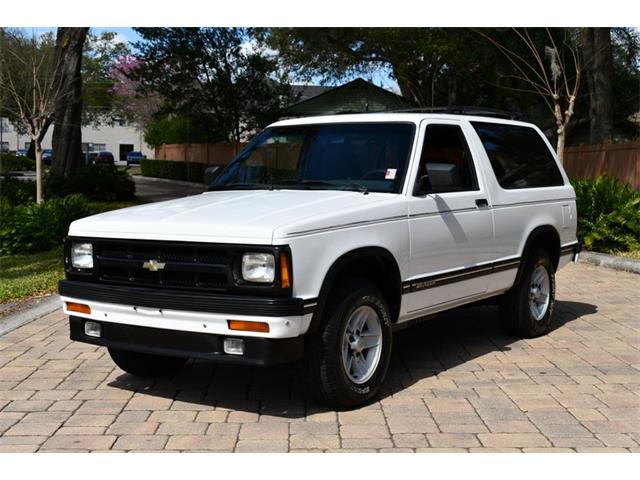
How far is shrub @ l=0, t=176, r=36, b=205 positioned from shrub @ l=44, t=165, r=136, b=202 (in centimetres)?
57

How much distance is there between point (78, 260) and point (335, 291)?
182 cm

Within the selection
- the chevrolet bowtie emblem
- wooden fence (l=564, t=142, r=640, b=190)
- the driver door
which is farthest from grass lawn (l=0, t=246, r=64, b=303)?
wooden fence (l=564, t=142, r=640, b=190)

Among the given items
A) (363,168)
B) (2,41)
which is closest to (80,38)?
(2,41)

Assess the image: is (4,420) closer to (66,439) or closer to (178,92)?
(66,439)

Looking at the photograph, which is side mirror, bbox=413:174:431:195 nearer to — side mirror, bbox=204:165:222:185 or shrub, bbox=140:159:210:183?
side mirror, bbox=204:165:222:185

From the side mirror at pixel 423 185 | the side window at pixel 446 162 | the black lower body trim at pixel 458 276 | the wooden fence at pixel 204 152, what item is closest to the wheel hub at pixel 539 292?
the black lower body trim at pixel 458 276

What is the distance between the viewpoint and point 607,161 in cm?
1759

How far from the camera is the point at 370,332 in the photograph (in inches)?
224

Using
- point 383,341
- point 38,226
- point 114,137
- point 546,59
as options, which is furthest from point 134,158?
point 383,341

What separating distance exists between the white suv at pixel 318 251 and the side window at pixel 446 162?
2 centimetres

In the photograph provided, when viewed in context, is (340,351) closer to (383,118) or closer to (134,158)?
(383,118)

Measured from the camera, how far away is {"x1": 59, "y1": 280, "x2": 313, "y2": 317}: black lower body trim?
4.83 m

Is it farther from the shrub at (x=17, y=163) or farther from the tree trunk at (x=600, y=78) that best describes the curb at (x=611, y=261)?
the shrub at (x=17, y=163)

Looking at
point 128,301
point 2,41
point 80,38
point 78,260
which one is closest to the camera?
point 128,301
